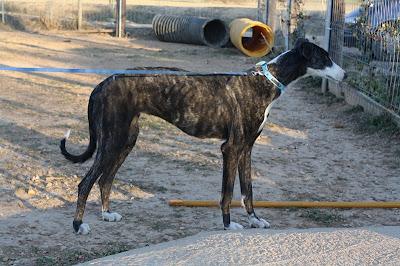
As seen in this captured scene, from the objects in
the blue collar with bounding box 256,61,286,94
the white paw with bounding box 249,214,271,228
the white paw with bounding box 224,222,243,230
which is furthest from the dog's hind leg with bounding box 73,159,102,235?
the blue collar with bounding box 256,61,286,94

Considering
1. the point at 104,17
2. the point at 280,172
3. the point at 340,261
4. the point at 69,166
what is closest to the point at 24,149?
the point at 69,166

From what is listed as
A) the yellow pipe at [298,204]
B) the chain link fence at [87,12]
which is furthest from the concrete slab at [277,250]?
the chain link fence at [87,12]

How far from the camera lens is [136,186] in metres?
6.65

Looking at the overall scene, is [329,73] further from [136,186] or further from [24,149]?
[24,149]

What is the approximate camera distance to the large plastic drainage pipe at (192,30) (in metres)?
19.7

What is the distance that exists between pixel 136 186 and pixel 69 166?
933mm

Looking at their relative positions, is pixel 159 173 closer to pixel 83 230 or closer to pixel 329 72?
pixel 83 230

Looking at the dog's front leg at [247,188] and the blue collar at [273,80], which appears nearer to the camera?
the blue collar at [273,80]

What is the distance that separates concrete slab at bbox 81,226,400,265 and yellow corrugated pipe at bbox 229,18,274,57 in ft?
41.5

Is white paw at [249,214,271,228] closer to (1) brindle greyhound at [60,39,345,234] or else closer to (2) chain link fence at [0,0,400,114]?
(1) brindle greyhound at [60,39,345,234]

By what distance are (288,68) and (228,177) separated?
1.04m

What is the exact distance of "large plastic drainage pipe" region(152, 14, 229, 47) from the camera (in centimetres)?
1966

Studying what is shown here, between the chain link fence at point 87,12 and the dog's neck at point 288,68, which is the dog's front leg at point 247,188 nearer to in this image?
the dog's neck at point 288,68

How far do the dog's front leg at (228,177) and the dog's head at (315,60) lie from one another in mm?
986
